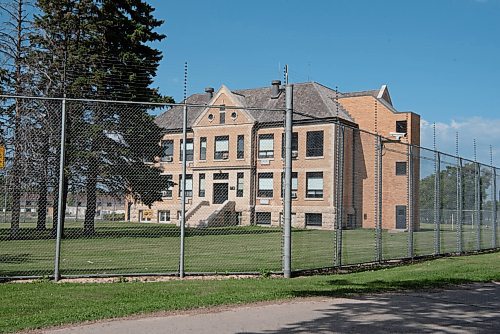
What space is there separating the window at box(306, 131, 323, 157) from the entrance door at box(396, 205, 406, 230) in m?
3.48

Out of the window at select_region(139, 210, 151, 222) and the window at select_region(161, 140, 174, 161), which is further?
the window at select_region(161, 140, 174, 161)

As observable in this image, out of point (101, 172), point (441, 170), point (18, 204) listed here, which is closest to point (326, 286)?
point (101, 172)

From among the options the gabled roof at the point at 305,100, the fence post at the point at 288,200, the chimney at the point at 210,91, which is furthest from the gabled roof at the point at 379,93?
the fence post at the point at 288,200

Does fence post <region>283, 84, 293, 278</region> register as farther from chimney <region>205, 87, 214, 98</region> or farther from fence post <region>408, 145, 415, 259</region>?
chimney <region>205, 87, 214, 98</region>

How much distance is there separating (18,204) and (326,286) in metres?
7.54

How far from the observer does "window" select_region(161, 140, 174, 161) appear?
14290mm

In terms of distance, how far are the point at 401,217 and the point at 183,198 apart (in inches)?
332

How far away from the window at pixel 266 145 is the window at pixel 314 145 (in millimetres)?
1082

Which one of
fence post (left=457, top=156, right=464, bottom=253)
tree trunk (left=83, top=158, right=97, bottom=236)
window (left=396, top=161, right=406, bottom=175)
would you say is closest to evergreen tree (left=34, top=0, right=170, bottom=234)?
tree trunk (left=83, top=158, right=97, bottom=236)

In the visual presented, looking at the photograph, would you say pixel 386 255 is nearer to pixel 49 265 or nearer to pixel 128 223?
pixel 128 223

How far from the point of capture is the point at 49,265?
13.4m

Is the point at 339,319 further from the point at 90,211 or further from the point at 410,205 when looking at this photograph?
the point at 410,205

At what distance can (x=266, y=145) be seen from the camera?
16.2 metres

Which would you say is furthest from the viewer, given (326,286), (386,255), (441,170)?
(441,170)
